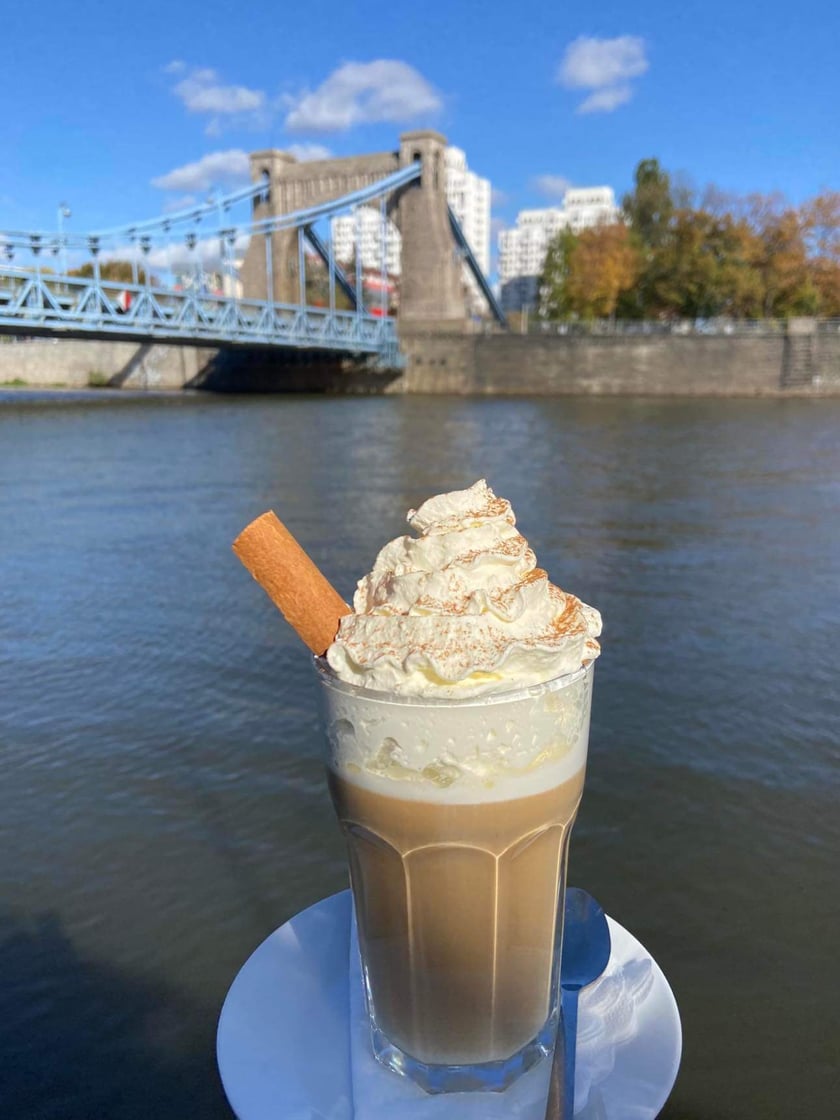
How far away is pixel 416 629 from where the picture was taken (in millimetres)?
908

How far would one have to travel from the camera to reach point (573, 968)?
1110 mm

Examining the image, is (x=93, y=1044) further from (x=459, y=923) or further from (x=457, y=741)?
(x=457, y=741)

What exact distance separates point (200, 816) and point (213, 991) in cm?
62

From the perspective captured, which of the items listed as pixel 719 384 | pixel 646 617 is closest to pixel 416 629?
pixel 646 617

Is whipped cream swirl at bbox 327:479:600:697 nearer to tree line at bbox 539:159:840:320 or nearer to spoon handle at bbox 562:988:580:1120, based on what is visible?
spoon handle at bbox 562:988:580:1120

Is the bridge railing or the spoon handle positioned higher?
the bridge railing

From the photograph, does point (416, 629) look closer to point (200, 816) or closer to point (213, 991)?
point (213, 991)

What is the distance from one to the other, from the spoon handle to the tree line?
31626 millimetres

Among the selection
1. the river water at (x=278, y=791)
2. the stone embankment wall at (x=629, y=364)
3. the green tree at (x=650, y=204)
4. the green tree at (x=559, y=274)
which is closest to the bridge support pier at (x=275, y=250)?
the stone embankment wall at (x=629, y=364)

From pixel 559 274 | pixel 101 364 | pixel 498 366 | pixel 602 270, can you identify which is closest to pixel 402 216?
pixel 559 274

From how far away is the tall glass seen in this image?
894 millimetres

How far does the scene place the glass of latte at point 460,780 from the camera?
2.90 feet

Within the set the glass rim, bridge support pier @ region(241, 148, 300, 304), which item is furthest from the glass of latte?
bridge support pier @ region(241, 148, 300, 304)

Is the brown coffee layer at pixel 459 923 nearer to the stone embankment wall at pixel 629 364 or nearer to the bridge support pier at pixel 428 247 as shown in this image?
the stone embankment wall at pixel 629 364
